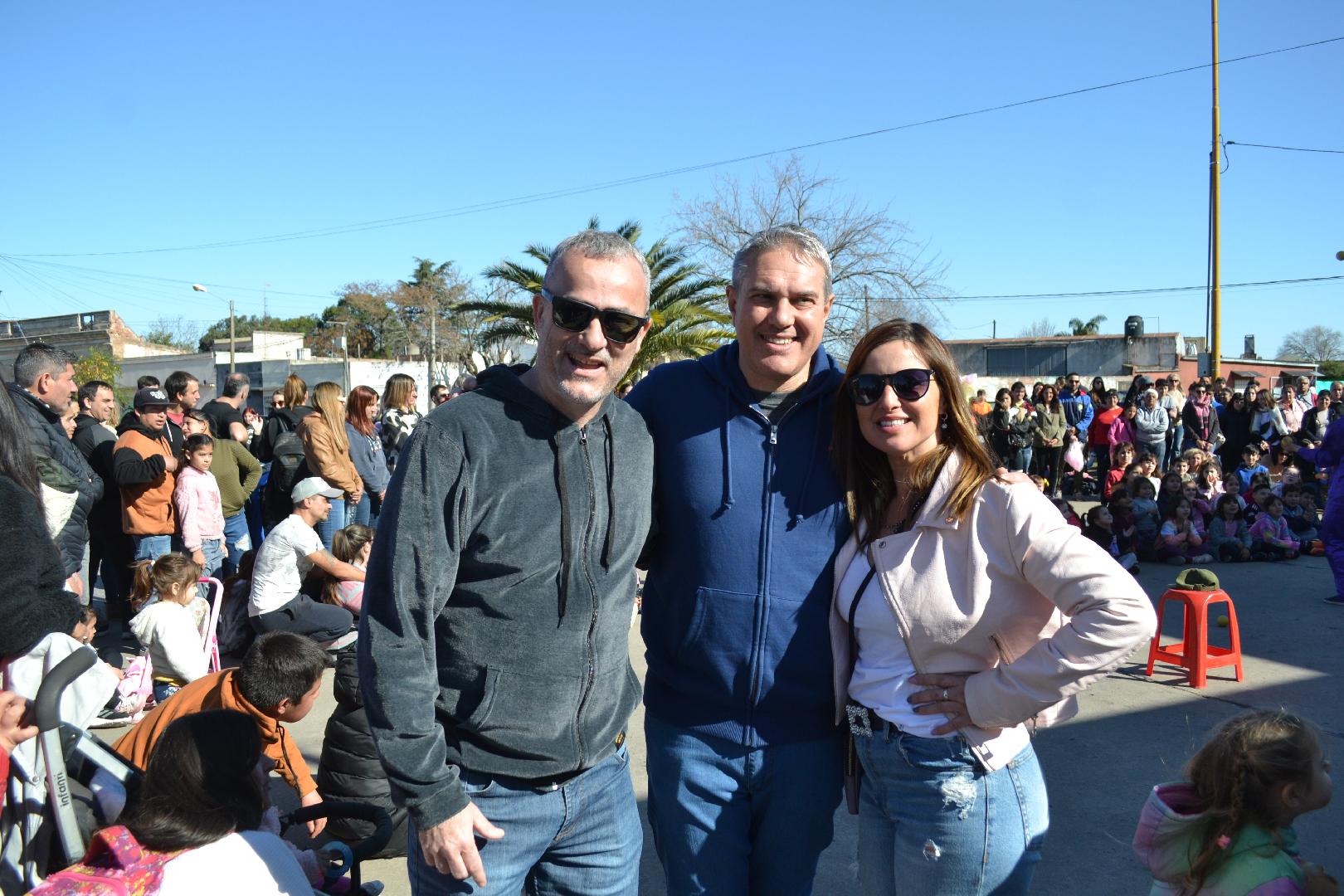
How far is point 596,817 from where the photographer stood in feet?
6.63

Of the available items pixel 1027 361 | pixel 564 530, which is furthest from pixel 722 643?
pixel 1027 361

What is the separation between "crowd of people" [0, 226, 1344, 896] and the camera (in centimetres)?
182

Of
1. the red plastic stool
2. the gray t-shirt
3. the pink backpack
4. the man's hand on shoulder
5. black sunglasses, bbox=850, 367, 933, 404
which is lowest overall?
the red plastic stool

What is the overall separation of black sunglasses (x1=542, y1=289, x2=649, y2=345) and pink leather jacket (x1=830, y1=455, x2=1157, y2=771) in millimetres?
741

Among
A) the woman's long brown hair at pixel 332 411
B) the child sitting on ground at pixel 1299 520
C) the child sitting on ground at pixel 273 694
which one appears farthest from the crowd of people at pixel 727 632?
the child sitting on ground at pixel 1299 520

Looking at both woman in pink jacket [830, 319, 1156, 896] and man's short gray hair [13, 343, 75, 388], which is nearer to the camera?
woman in pink jacket [830, 319, 1156, 896]

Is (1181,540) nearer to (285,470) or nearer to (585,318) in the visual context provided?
(285,470)

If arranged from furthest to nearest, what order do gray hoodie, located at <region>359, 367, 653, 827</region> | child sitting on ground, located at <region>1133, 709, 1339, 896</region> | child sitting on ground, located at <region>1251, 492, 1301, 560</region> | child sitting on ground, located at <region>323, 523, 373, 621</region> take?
child sitting on ground, located at <region>1251, 492, 1301, 560</region>
child sitting on ground, located at <region>323, 523, 373, 621</region>
child sitting on ground, located at <region>1133, 709, 1339, 896</region>
gray hoodie, located at <region>359, 367, 653, 827</region>

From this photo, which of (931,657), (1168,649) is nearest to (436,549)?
(931,657)

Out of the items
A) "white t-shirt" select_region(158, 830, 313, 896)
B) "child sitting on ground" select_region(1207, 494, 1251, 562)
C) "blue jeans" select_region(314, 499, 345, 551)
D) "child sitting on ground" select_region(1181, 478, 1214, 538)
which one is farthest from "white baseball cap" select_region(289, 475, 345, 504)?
"child sitting on ground" select_region(1207, 494, 1251, 562)

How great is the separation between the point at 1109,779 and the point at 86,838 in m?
4.00

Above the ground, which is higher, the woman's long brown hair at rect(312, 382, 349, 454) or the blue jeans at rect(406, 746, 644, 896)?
the woman's long brown hair at rect(312, 382, 349, 454)

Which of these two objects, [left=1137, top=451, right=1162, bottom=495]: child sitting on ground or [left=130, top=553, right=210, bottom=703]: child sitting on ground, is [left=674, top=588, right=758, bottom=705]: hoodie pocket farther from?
[left=1137, top=451, right=1162, bottom=495]: child sitting on ground

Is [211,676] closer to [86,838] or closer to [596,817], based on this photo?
[86,838]
